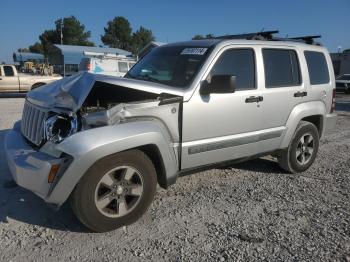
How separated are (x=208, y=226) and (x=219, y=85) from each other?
1476 millimetres

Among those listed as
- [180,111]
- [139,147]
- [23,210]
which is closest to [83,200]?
[139,147]

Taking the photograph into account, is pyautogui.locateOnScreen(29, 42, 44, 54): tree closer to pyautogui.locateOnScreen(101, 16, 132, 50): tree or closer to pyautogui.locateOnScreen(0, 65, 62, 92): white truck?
pyautogui.locateOnScreen(101, 16, 132, 50): tree

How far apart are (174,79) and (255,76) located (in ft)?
3.50

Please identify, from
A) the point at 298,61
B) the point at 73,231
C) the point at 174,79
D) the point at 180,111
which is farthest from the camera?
the point at 298,61

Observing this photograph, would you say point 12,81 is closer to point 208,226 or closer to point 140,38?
point 208,226

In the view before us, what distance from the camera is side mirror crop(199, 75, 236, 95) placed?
159 inches

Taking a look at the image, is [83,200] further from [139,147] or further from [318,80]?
[318,80]

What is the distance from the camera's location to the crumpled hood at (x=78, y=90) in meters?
3.53

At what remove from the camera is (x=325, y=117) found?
231 inches

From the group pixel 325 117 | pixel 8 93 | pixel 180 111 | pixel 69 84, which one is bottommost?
pixel 8 93

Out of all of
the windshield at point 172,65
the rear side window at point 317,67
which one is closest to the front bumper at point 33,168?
the windshield at point 172,65

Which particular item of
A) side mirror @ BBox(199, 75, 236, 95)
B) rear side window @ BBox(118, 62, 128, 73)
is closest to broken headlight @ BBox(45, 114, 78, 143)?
side mirror @ BBox(199, 75, 236, 95)

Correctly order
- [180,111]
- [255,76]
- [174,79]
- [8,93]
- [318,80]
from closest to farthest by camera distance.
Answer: [180,111] → [174,79] → [255,76] → [318,80] → [8,93]

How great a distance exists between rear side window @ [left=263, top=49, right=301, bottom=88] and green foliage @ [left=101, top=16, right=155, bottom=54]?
83869 millimetres
